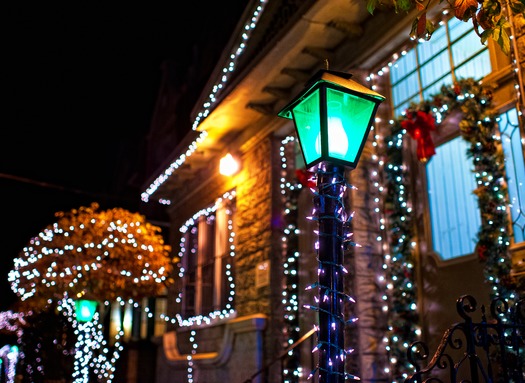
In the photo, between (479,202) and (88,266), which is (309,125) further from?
(88,266)

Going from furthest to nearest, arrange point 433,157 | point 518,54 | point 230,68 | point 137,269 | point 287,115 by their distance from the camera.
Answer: point 137,269 < point 230,68 < point 433,157 < point 518,54 < point 287,115

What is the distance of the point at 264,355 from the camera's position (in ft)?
27.6

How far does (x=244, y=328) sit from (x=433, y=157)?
4060mm

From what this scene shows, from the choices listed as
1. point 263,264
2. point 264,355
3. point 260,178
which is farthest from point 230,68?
point 264,355

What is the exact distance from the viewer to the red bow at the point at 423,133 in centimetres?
621

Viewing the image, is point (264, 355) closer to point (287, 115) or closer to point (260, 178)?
point (260, 178)

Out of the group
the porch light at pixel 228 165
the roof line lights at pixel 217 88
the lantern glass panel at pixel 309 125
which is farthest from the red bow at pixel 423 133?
the porch light at pixel 228 165

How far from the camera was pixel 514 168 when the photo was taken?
5.39 metres

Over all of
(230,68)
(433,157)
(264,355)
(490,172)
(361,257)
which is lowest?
(264,355)

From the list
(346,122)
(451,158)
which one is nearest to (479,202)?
(451,158)

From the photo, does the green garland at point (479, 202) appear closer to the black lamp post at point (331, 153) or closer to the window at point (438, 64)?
the window at point (438, 64)

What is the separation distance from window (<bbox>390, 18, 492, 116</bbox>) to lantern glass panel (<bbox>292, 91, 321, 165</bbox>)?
127 inches

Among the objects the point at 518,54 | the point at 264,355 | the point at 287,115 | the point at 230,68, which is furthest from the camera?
the point at 230,68

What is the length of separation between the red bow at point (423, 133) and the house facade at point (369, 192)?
2cm
